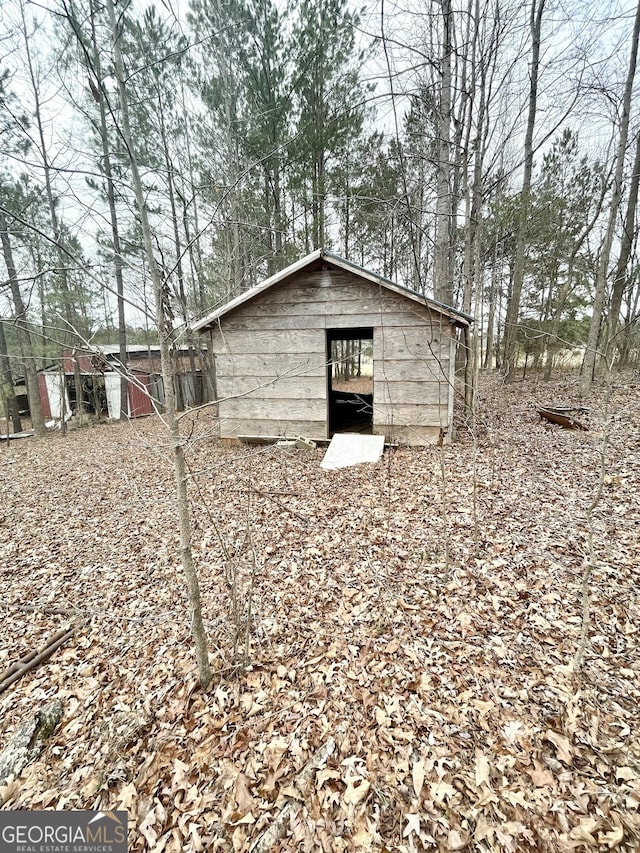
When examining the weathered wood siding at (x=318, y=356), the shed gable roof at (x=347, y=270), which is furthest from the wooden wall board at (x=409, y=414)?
the shed gable roof at (x=347, y=270)

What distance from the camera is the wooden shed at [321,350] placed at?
6.95m

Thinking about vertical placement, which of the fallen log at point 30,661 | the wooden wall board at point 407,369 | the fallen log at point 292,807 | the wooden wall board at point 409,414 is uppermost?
the wooden wall board at point 407,369

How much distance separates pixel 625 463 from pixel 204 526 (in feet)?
21.8

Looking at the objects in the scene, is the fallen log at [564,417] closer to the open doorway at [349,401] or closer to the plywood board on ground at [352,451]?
the plywood board on ground at [352,451]

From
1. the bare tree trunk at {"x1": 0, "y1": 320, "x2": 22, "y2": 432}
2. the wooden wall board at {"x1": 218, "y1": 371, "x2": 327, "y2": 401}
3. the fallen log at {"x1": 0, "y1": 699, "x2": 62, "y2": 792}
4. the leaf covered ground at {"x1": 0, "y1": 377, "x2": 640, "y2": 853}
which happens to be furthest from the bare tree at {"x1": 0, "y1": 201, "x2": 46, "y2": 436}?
the fallen log at {"x1": 0, "y1": 699, "x2": 62, "y2": 792}

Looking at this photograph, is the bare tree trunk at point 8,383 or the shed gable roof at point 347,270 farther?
the bare tree trunk at point 8,383

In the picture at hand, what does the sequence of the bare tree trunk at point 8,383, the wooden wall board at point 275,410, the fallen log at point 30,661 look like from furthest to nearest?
the bare tree trunk at point 8,383 → the wooden wall board at point 275,410 → the fallen log at point 30,661

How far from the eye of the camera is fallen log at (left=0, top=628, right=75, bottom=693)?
304 centimetres

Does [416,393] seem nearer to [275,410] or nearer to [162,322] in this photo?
[275,410]

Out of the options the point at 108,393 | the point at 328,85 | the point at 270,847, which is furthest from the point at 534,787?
the point at 108,393

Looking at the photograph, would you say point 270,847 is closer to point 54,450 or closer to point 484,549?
point 484,549

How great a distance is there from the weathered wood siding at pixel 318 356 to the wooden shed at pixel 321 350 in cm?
2

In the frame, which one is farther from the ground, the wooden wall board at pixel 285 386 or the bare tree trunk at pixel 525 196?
the bare tree trunk at pixel 525 196

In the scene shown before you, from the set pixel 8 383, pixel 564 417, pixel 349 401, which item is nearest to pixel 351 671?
pixel 349 401
